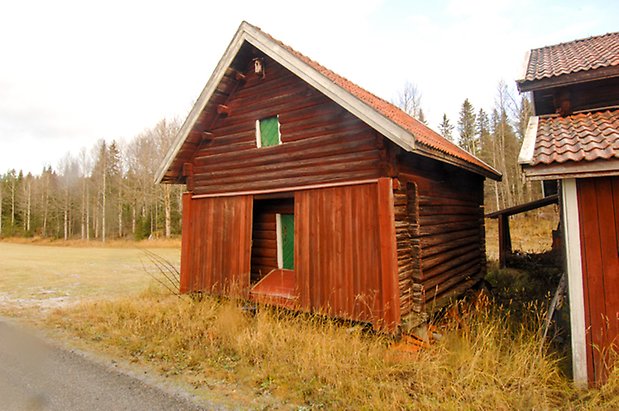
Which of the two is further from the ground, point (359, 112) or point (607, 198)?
point (359, 112)

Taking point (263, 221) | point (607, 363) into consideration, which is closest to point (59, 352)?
point (263, 221)

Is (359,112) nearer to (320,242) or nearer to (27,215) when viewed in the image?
(320,242)

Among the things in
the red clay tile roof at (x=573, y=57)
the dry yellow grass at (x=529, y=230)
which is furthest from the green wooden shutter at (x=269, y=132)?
the dry yellow grass at (x=529, y=230)

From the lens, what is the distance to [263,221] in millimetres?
8461

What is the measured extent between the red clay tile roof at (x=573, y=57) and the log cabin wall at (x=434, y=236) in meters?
2.63

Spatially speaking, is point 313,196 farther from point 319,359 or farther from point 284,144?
point 319,359

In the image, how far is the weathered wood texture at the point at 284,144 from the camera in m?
6.28

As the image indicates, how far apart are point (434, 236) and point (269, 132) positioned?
4.32 metres

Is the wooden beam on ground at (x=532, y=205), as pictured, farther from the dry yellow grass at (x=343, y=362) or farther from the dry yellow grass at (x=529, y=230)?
the dry yellow grass at (x=343, y=362)

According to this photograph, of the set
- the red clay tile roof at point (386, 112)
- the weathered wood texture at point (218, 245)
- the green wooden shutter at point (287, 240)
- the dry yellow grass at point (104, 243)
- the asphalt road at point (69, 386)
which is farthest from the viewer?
the dry yellow grass at point (104, 243)

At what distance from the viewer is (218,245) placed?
27.1 feet

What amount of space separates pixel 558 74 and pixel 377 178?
390 cm

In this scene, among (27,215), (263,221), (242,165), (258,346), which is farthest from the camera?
(27,215)

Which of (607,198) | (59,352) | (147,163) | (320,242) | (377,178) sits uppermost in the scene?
(147,163)
